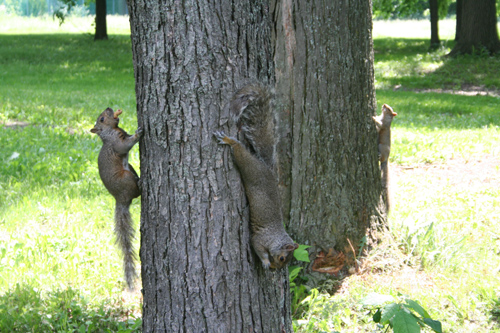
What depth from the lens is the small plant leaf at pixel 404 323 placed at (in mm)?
1857

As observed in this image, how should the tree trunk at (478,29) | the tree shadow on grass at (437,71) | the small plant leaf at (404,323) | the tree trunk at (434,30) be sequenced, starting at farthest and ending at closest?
the tree trunk at (434,30) → the tree trunk at (478,29) → the tree shadow on grass at (437,71) → the small plant leaf at (404,323)

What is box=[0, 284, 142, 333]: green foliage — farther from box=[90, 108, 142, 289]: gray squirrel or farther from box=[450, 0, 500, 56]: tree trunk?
box=[450, 0, 500, 56]: tree trunk

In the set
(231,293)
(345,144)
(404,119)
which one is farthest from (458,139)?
(231,293)

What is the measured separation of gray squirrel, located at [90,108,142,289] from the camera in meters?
2.29

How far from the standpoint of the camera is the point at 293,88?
307cm

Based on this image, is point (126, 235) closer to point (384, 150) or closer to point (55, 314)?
point (55, 314)

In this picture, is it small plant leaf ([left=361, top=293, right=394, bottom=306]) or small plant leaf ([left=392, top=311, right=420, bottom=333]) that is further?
small plant leaf ([left=361, top=293, right=394, bottom=306])

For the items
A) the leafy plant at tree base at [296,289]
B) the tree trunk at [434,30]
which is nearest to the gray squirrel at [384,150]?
the leafy plant at tree base at [296,289]

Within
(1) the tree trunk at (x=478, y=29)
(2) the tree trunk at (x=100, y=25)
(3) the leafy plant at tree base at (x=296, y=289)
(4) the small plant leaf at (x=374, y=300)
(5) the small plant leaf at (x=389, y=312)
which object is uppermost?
(2) the tree trunk at (x=100, y=25)

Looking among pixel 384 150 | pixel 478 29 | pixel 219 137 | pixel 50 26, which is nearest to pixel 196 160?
pixel 219 137

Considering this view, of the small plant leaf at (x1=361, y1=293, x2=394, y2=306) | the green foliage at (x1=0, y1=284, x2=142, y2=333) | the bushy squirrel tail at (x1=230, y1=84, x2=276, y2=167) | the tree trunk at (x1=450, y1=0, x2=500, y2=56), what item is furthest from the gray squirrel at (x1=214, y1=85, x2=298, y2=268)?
the tree trunk at (x1=450, y1=0, x2=500, y2=56)

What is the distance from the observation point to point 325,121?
120 inches

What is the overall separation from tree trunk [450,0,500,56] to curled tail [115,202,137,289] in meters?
14.7

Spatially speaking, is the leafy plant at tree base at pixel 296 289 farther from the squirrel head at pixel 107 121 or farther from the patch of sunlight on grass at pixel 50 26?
the patch of sunlight on grass at pixel 50 26
